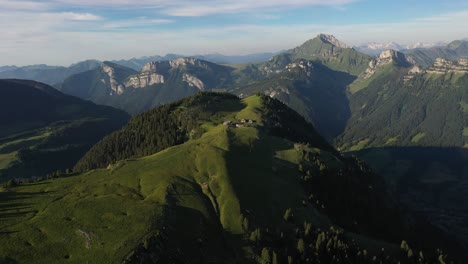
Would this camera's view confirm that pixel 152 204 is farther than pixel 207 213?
No

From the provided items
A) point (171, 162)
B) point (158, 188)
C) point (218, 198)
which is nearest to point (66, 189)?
point (158, 188)

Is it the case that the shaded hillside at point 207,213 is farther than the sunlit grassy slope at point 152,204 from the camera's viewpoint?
Yes

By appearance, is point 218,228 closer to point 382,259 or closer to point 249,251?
point 249,251

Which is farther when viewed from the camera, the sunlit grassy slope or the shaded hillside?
the shaded hillside
